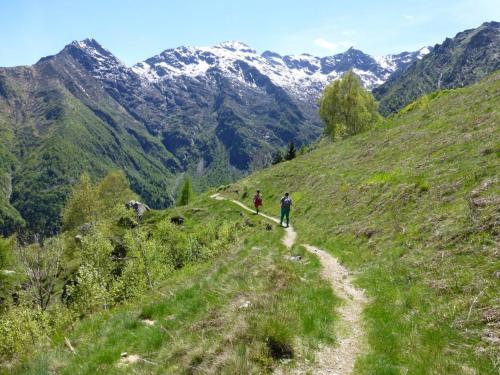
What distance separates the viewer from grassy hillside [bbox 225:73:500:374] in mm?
10281

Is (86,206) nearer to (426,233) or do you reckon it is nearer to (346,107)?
(346,107)

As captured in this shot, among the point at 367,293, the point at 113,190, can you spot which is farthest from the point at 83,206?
the point at 367,293

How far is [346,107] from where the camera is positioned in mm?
95062

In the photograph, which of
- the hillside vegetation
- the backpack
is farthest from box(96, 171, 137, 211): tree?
the backpack

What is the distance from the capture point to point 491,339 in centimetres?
962

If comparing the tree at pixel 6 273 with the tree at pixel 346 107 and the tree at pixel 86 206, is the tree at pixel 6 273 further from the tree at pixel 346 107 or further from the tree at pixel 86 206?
the tree at pixel 346 107

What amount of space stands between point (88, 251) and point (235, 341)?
5526 cm

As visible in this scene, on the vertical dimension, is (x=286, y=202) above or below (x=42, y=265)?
above

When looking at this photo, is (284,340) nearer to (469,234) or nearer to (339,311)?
(339,311)

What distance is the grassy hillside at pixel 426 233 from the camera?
1028cm

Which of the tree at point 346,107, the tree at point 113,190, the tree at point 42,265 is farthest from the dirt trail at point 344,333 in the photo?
the tree at point 113,190

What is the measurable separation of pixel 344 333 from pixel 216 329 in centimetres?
402

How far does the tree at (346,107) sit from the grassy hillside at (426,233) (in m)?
48.4

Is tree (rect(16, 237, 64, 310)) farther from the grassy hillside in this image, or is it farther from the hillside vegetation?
the grassy hillside
